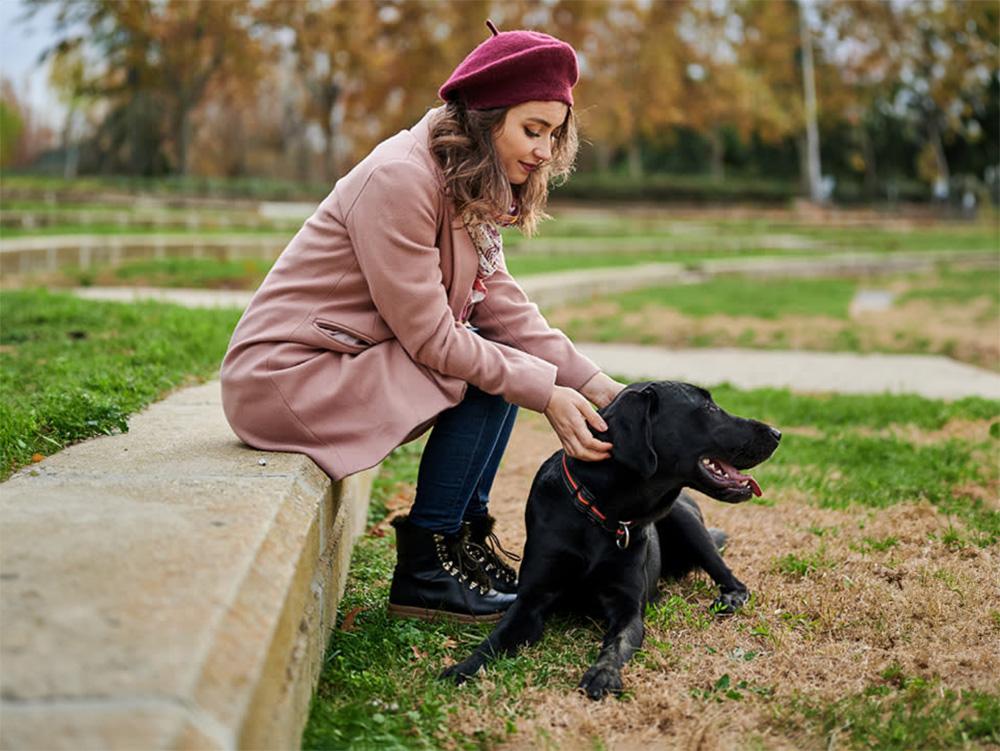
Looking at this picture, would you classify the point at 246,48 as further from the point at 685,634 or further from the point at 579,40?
the point at 685,634

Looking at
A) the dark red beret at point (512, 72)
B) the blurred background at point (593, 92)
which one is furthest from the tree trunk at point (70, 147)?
the dark red beret at point (512, 72)

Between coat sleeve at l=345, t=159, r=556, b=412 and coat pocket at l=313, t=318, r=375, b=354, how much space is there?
106mm

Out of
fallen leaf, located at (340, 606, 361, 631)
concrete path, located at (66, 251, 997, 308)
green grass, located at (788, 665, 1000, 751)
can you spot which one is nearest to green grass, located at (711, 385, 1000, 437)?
fallen leaf, located at (340, 606, 361, 631)

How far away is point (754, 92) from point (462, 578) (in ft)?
118

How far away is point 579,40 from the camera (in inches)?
1372

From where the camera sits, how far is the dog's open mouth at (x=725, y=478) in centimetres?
307

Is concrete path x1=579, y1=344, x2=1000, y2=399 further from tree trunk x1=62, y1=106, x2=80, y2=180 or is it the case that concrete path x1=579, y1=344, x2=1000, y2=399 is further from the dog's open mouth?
tree trunk x1=62, y1=106, x2=80, y2=180

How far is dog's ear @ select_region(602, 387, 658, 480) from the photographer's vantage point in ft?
9.82

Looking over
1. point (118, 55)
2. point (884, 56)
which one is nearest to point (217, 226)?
point (118, 55)

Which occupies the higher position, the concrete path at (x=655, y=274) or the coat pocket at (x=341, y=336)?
the coat pocket at (x=341, y=336)

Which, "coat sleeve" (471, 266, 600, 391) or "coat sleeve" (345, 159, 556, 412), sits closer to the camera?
"coat sleeve" (345, 159, 556, 412)

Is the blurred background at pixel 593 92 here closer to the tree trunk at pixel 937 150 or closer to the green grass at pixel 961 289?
the tree trunk at pixel 937 150

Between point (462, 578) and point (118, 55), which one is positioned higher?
point (118, 55)

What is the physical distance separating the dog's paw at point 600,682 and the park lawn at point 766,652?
3cm
